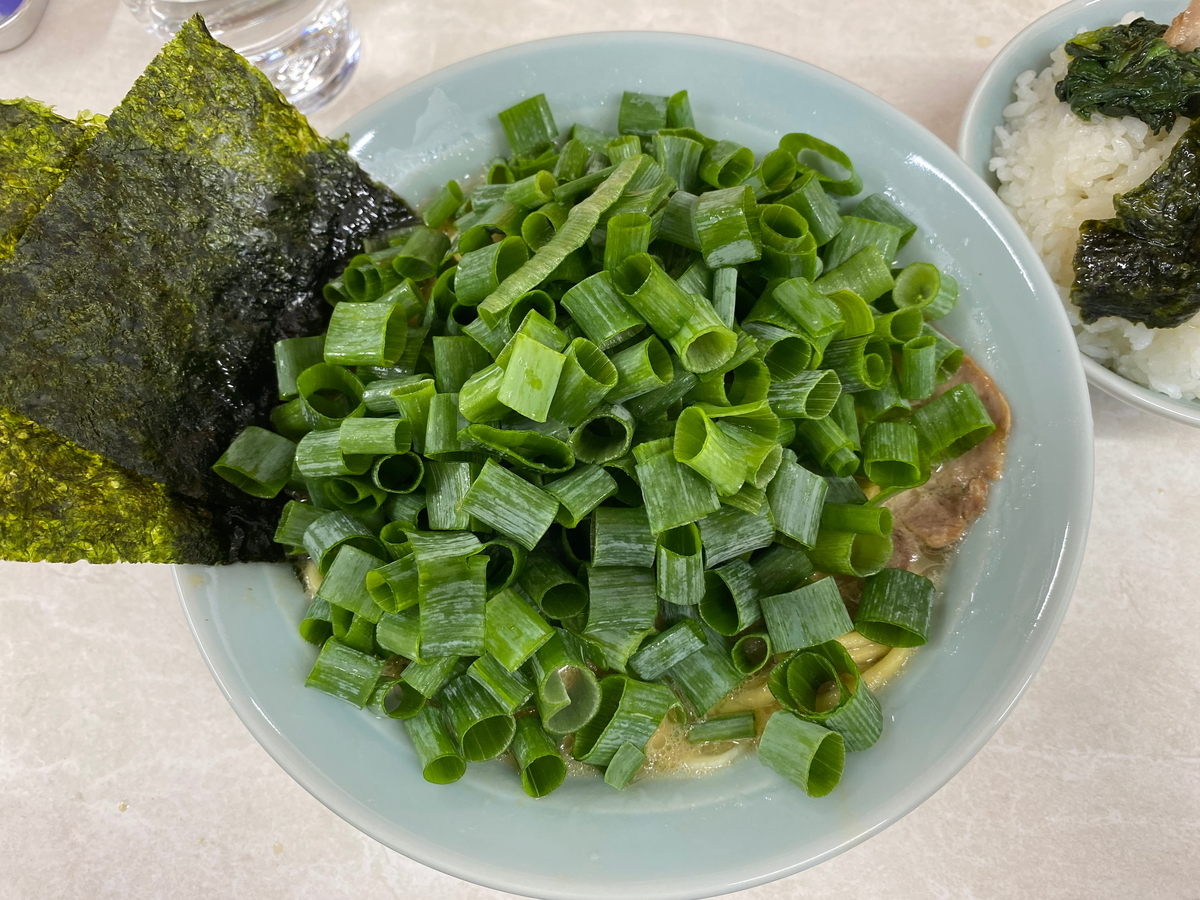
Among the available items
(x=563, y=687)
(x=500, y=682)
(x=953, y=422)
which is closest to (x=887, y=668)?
(x=953, y=422)

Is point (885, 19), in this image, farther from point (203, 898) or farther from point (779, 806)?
point (203, 898)

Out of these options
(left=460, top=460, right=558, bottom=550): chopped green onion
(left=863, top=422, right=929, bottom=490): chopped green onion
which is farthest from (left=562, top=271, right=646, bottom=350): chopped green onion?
(left=863, top=422, right=929, bottom=490): chopped green onion

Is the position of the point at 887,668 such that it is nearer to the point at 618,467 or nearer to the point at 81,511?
the point at 618,467

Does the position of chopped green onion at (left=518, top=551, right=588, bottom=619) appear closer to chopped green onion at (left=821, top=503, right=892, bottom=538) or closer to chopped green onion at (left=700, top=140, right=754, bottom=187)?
chopped green onion at (left=821, top=503, right=892, bottom=538)

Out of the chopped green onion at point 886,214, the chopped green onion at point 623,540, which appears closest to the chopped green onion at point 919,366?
the chopped green onion at point 886,214

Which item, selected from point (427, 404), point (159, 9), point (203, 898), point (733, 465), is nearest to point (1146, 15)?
point (733, 465)
